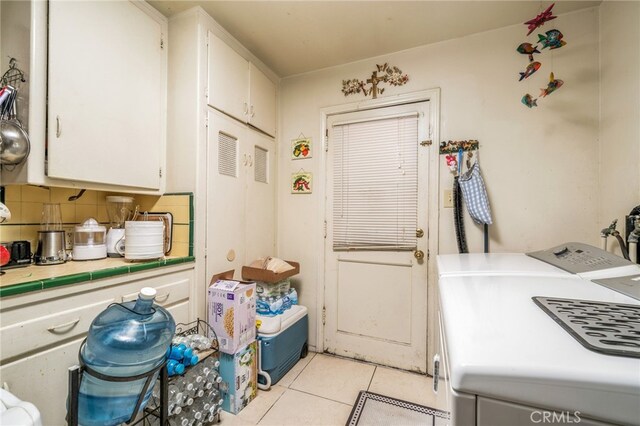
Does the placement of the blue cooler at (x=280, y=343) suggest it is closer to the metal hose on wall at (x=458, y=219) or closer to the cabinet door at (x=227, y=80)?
the metal hose on wall at (x=458, y=219)

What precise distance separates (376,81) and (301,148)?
0.83m

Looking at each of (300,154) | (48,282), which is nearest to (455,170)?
(300,154)

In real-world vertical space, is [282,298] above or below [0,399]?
below

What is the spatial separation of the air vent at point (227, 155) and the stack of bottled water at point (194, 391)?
108 centimetres

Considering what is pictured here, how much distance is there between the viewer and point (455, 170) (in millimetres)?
1934

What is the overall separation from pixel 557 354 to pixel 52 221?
2.10 metres

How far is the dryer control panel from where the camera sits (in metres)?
1.02

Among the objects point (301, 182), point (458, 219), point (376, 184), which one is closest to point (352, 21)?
point (376, 184)

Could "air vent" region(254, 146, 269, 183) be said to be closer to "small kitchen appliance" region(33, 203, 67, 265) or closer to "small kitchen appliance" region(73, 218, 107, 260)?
"small kitchen appliance" region(73, 218, 107, 260)

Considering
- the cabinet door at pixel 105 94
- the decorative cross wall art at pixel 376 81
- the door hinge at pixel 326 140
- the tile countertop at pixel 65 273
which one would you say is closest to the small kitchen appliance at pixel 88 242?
the tile countertop at pixel 65 273

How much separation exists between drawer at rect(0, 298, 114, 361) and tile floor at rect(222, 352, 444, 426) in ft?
3.00

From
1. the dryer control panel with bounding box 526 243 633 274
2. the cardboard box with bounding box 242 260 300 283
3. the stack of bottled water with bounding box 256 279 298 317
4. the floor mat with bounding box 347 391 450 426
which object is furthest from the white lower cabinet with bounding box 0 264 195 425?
the dryer control panel with bounding box 526 243 633 274

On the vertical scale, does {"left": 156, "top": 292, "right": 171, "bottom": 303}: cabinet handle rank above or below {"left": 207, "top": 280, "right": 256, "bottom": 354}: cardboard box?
above

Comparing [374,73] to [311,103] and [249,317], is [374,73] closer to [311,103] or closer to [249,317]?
[311,103]
